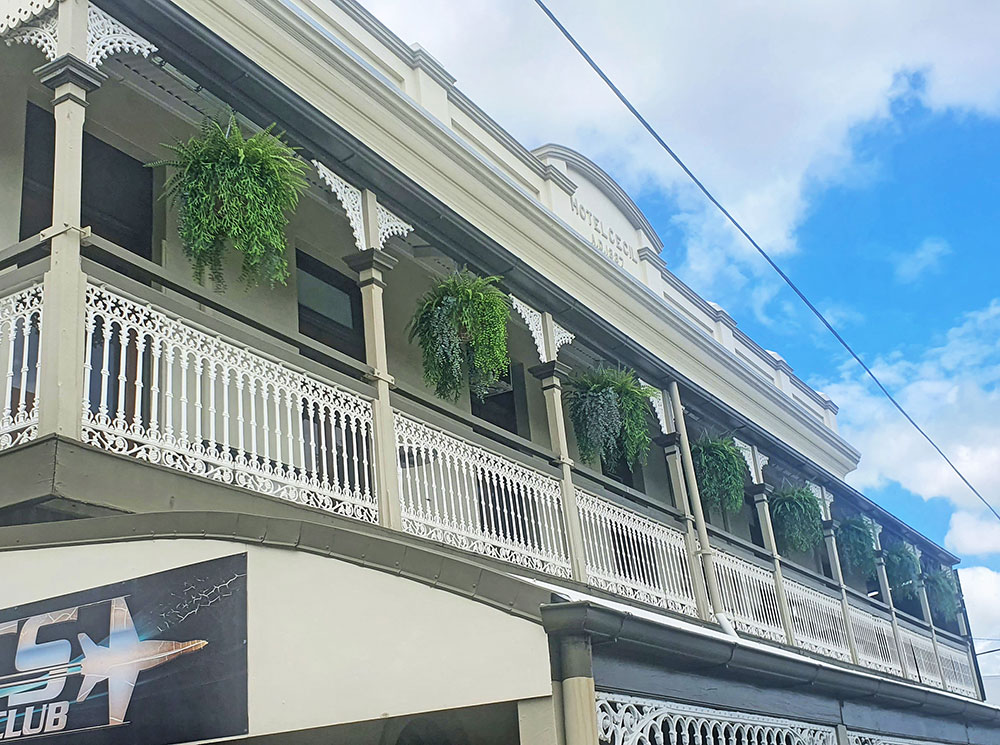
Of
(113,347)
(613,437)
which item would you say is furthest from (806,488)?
(113,347)

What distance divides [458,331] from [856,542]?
10.4 meters

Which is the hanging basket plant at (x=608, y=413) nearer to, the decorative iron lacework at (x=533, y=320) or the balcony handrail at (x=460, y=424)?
the decorative iron lacework at (x=533, y=320)

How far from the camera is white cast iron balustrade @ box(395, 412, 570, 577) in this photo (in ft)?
27.1

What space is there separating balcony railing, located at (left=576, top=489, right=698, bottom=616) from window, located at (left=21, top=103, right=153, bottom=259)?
454 cm

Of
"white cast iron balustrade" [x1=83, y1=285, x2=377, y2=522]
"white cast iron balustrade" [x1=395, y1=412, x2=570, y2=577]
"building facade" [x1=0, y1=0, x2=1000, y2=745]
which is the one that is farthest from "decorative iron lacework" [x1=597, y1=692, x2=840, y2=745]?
"white cast iron balustrade" [x1=83, y1=285, x2=377, y2=522]

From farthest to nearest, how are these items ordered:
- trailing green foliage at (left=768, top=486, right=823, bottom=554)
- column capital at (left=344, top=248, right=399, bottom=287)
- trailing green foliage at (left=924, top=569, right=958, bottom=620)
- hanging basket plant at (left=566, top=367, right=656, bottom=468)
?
trailing green foliage at (left=924, top=569, right=958, bottom=620) < trailing green foliage at (left=768, top=486, right=823, bottom=554) < hanging basket plant at (left=566, top=367, right=656, bottom=468) < column capital at (left=344, top=248, right=399, bottom=287)

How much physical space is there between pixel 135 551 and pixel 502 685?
183cm

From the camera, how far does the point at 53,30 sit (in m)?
6.82

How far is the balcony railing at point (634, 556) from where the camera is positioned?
10.4m

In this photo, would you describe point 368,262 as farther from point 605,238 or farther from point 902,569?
point 902,569

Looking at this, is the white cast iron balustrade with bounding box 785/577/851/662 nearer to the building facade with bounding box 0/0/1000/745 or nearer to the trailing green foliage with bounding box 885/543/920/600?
the building facade with bounding box 0/0/1000/745

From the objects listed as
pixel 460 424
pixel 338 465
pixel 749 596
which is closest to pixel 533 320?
pixel 460 424

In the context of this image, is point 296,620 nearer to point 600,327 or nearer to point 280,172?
point 280,172

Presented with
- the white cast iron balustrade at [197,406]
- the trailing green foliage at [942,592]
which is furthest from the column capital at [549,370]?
the trailing green foliage at [942,592]
